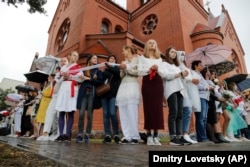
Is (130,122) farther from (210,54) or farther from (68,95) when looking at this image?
(210,54)

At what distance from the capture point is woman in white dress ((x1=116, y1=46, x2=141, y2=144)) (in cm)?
412

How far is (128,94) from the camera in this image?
4.25 metres

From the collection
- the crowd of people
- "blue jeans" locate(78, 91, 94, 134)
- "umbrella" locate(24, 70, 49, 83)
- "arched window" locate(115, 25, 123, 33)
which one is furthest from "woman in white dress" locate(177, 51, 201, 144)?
"arched window" locate(115, 25, 123, 33)

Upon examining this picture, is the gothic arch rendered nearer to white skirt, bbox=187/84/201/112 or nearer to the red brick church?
the red brick church

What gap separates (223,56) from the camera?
6324 millimetres

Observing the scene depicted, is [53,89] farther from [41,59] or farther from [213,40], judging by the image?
[213,40]

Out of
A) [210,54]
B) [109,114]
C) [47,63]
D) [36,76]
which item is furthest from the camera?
[36,76]

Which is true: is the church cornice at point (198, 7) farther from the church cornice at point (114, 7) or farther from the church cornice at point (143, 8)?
the church cornice at point (114, 7)

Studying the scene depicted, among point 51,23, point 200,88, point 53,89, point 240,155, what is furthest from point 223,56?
point 51,23

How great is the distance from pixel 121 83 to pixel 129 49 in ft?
2.64

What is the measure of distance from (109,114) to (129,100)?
76 cm

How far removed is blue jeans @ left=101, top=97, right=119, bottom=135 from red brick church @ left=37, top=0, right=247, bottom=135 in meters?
6.37

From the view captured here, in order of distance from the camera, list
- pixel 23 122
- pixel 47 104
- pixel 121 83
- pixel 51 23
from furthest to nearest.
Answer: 1. pixel 51 23
2. pixel 23 122
3. pixel 47 104
4. pixel 121 83

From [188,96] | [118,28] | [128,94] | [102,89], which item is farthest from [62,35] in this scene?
[188,96]
